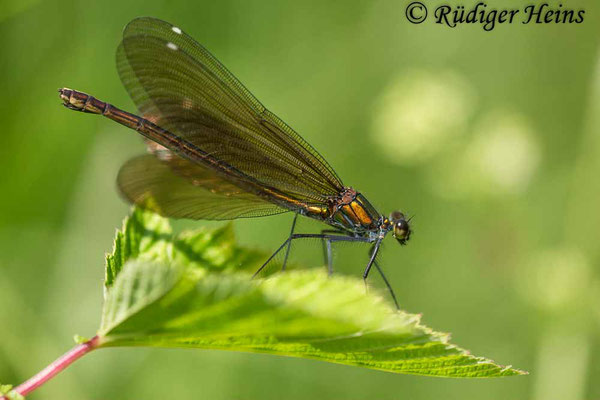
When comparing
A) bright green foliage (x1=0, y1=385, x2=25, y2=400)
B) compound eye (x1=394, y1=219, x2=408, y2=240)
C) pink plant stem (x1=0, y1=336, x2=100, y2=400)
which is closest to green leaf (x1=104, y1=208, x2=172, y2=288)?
pink plant stem (x1=0, y1=336, x2=100, y2=400)

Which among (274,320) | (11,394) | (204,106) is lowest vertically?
(11,394)

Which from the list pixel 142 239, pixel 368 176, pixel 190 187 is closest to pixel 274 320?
pixel 142 239

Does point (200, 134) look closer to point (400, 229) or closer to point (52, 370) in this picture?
point (400, 229)

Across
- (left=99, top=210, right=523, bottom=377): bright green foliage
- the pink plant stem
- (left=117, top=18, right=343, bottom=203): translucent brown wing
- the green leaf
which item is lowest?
the pink plant stem

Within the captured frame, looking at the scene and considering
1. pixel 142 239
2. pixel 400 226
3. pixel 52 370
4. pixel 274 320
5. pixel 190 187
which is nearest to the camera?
pixel 274 320

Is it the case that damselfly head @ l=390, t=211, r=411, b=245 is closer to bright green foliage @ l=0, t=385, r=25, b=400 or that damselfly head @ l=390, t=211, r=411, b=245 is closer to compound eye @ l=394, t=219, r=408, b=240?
compound eye @ l=394, t=219, r=408, b=240

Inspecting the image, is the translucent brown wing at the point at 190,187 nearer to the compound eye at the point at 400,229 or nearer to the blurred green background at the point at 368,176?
the blurred green background at the point at 368,176
